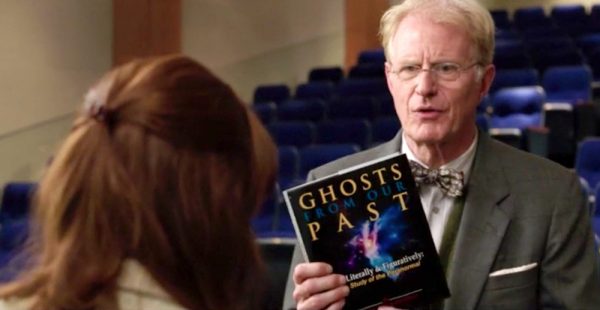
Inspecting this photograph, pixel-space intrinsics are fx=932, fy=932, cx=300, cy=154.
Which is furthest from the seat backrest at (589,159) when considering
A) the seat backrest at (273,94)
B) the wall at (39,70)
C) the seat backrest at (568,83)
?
the seat backrest at (273,94)

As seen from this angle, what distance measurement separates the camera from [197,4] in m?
8.84

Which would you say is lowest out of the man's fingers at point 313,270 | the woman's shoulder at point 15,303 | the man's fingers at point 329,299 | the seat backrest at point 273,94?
the seat backrest at point 273,94

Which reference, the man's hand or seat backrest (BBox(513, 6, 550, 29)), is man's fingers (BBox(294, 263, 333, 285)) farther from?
seat backrest (BBox(513, 6, 550, 29))

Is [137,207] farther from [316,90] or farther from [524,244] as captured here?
[316,90]

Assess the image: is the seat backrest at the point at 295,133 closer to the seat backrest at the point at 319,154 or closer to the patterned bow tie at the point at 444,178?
the seat backrest at the point at 319,154

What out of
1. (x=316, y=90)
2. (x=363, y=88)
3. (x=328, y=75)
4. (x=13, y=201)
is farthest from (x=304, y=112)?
(x=13, y=201)

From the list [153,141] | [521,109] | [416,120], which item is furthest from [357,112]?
[153,141]

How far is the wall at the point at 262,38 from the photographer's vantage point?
8922mm

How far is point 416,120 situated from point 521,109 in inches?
227

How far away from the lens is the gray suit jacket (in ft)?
4.79

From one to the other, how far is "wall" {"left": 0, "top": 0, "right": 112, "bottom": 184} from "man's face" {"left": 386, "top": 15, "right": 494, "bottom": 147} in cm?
508

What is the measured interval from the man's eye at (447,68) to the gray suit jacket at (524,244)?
6.7 inches

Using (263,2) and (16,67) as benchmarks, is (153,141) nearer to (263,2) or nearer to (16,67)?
(16,67)

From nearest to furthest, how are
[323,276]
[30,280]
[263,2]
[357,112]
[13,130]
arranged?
[30,280]
[323,276]
[13,130]
[357,112]
[263,2]
